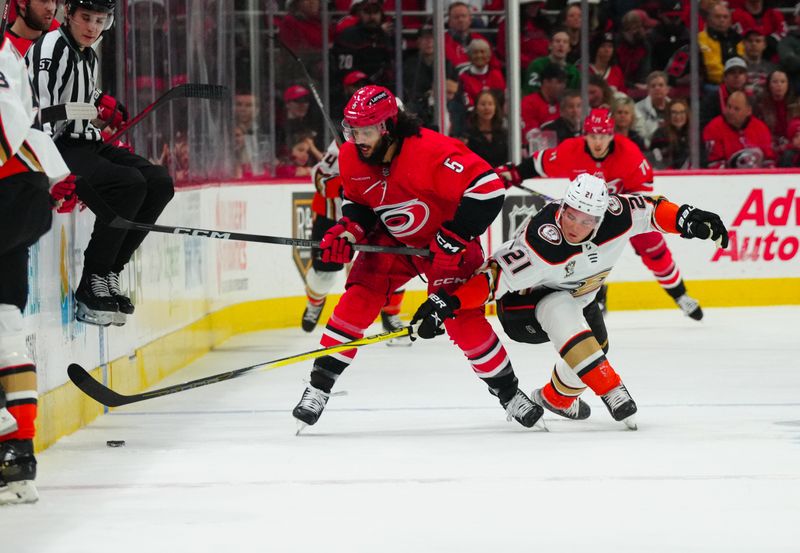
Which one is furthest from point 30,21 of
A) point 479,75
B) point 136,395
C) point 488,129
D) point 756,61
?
point 756,61

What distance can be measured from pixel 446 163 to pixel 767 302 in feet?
14.6

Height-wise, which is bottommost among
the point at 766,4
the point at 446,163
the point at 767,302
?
the point at 767,302

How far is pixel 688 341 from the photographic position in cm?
645

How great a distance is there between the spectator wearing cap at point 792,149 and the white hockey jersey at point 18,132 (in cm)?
617

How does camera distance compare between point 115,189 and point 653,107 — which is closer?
point 115,189

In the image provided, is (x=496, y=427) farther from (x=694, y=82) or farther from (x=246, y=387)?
Answer: (x=694, y=82)

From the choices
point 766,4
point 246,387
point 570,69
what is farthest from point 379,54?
point 246,387

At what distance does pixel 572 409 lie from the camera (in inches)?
167

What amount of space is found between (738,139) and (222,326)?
11.7 ft

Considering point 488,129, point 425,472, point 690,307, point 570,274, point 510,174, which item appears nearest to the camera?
point 425,472

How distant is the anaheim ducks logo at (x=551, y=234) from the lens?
399 centimetres

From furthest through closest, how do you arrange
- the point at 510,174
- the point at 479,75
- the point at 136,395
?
the point at 479,75 → the point at 510,174 → the point at 136,395

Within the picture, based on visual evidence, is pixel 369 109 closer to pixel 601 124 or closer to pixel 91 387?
pixel 91 387

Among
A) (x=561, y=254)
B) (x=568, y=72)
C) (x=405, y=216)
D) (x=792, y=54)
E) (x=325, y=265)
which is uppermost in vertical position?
(x=792, y=54)
